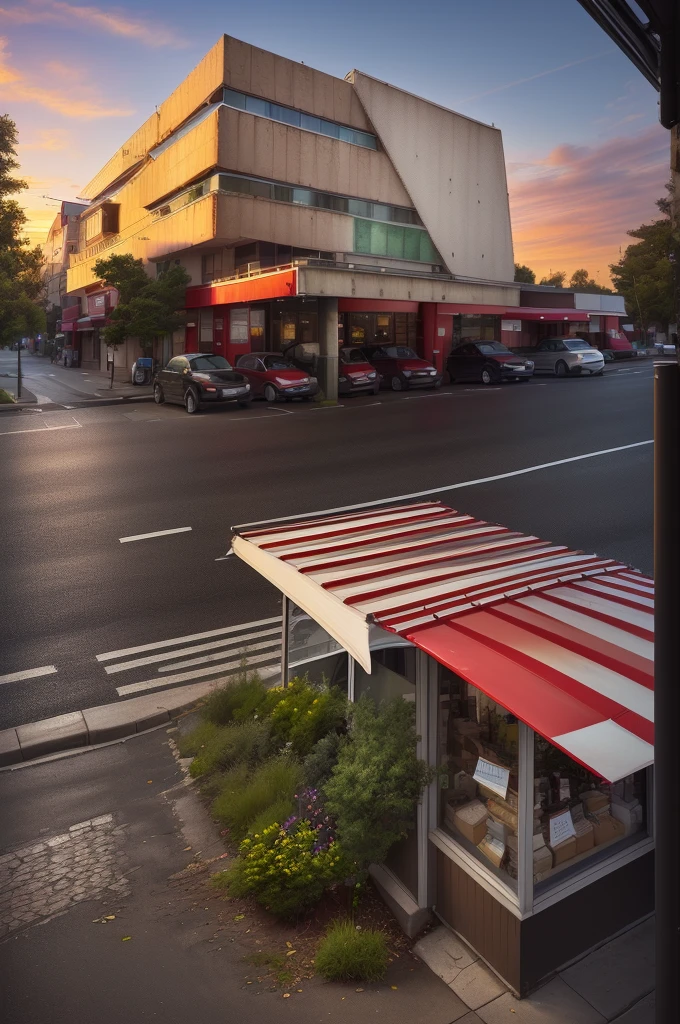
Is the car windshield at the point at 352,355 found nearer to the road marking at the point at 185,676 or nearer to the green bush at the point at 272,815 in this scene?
the road marking at the point at 185,676

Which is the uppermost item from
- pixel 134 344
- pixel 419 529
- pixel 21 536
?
pixel 134 344

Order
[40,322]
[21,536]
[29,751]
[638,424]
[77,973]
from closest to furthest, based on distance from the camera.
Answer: [77,973] → [29,751] → [21,536] → [638,424] → [40,322]

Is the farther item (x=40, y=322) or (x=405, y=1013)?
(x=40, y=322)

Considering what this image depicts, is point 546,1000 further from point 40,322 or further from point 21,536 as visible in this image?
point 40,322

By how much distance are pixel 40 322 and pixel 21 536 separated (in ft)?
116

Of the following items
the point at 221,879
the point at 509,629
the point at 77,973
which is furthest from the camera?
the point at 221,879

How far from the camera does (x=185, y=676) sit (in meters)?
9.23

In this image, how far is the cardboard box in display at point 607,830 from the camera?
213 inches

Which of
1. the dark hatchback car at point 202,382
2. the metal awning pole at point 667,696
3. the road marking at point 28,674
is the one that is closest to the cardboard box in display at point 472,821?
the metal awning pole at point 667,696

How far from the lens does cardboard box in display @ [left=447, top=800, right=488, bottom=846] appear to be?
5.29m

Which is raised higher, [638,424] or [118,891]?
[638,424]

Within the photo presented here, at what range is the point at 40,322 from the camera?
150 feet

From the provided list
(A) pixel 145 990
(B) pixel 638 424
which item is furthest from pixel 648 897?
(B) pixel 638 424

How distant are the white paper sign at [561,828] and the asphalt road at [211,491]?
518 cm
